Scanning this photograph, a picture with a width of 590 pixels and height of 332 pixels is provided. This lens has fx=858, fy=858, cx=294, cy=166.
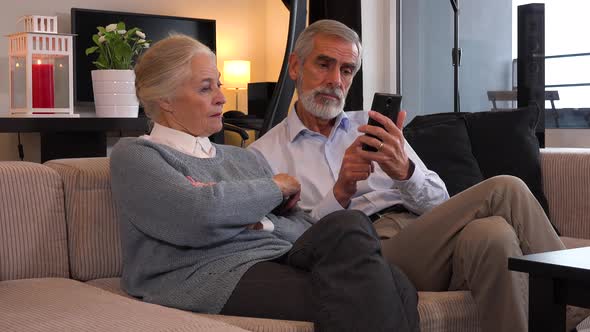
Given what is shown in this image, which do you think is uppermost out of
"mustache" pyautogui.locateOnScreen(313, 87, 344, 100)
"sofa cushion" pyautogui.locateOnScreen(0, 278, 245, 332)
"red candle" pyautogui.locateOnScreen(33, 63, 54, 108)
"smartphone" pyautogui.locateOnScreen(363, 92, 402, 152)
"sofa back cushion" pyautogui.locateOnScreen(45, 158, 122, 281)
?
"red candle" pyautogui.locateOnScreen(33, 63, 54, 108)

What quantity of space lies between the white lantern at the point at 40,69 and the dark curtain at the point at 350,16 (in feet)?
10.2

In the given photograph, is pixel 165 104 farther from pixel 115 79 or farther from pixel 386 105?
pixel 115 79

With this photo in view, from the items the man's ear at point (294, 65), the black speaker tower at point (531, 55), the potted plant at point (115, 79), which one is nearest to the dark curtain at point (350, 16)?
the black speaker tower at point (531, 55)

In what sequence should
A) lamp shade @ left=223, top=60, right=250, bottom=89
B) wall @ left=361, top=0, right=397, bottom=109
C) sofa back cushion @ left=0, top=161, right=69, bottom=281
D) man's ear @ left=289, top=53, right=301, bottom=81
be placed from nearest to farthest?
sofa back cushion @ left=0, top=161, right=69, bottom=281
man's ear @ left=289, top=53, right=301, bottom=81
wall @ left=361, top=0, right=397, bottom=109
lamp shade @ left=223, top=60, right=250, bottom=89

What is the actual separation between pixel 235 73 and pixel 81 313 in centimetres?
591

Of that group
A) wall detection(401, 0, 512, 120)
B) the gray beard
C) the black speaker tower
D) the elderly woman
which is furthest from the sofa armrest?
wall detection(401, 0, 512, 120)

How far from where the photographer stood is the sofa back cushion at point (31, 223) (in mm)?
1987

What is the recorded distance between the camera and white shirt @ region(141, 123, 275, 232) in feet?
6.68

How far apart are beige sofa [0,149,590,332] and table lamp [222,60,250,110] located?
5190 mm

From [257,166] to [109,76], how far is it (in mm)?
1696

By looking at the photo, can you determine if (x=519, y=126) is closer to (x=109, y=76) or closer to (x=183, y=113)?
(x=183, y=113)

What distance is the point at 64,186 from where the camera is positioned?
2113mm

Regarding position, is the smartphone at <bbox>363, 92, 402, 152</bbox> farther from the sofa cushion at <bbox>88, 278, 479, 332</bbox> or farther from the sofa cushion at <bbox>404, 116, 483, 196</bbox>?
the sofa cushion at <bbox>404, 116, 483, 196</bbox>

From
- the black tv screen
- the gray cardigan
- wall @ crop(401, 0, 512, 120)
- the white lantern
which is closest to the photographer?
the gray cardigan
